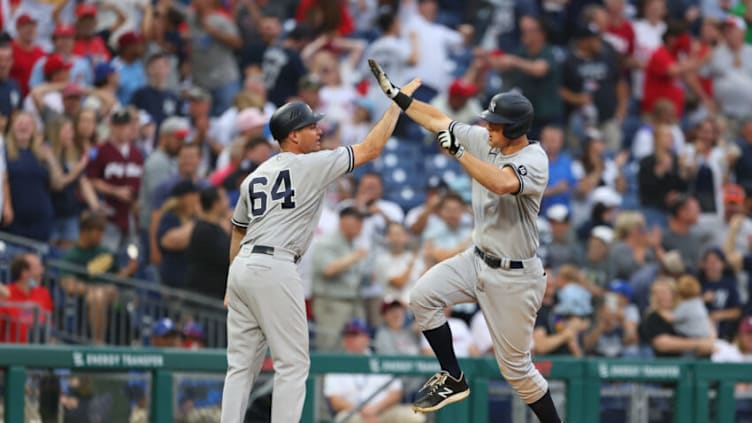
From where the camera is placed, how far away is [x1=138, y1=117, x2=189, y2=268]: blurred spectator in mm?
12062

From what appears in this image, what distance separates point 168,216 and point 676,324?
14.1 ft

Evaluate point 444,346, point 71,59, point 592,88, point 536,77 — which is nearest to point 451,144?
point 444,346

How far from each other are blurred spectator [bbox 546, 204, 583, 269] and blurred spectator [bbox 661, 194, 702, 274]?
125 centimetres

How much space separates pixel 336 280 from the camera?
12.0 meters

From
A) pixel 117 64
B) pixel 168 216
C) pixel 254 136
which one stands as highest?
pixel 117 64

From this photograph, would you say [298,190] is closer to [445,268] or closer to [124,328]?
[445,268]

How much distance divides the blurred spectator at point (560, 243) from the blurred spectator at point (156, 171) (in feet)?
11.3

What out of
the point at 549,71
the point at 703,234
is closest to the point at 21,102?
the point at 549,71

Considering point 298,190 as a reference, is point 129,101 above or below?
above

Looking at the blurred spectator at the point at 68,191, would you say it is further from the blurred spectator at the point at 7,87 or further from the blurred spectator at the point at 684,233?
the blurred spectator at the point at 684,233

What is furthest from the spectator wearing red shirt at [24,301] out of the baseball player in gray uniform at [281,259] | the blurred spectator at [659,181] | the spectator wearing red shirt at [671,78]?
the spectator wearing red shirt at [671,78]

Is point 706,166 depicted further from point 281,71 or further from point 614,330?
point 281,71

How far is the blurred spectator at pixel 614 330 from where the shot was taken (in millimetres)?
12133

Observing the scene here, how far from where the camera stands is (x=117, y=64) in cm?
1380
